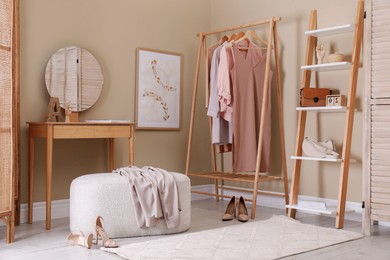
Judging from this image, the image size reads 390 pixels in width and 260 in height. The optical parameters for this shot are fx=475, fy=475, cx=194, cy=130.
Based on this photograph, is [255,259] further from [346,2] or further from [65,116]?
[346,2]

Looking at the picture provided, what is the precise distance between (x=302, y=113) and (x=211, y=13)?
6.70ft

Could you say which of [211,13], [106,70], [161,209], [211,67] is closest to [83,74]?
[106,70]

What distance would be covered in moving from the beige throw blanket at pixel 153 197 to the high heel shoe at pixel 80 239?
1.37ft

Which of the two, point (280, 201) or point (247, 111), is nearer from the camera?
point (247, 111)

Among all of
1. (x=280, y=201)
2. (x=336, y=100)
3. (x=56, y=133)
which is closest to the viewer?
(x=56, y=133)

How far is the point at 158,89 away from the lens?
516 cm

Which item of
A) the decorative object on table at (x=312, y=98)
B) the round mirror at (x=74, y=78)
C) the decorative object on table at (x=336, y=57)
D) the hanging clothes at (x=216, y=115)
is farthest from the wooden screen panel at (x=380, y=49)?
the round mirror at (x=74, y=78)

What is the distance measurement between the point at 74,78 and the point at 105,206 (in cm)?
151

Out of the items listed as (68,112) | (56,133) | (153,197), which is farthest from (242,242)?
(68,112)

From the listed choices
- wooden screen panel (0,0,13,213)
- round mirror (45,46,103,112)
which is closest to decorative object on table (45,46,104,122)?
round mirror (45,46,103,112)

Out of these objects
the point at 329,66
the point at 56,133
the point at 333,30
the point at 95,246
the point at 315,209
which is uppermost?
the point at 333,30

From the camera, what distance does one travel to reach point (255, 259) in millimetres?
2871

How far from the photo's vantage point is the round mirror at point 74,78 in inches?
168

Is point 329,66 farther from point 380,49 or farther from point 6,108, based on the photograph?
point 6,108
